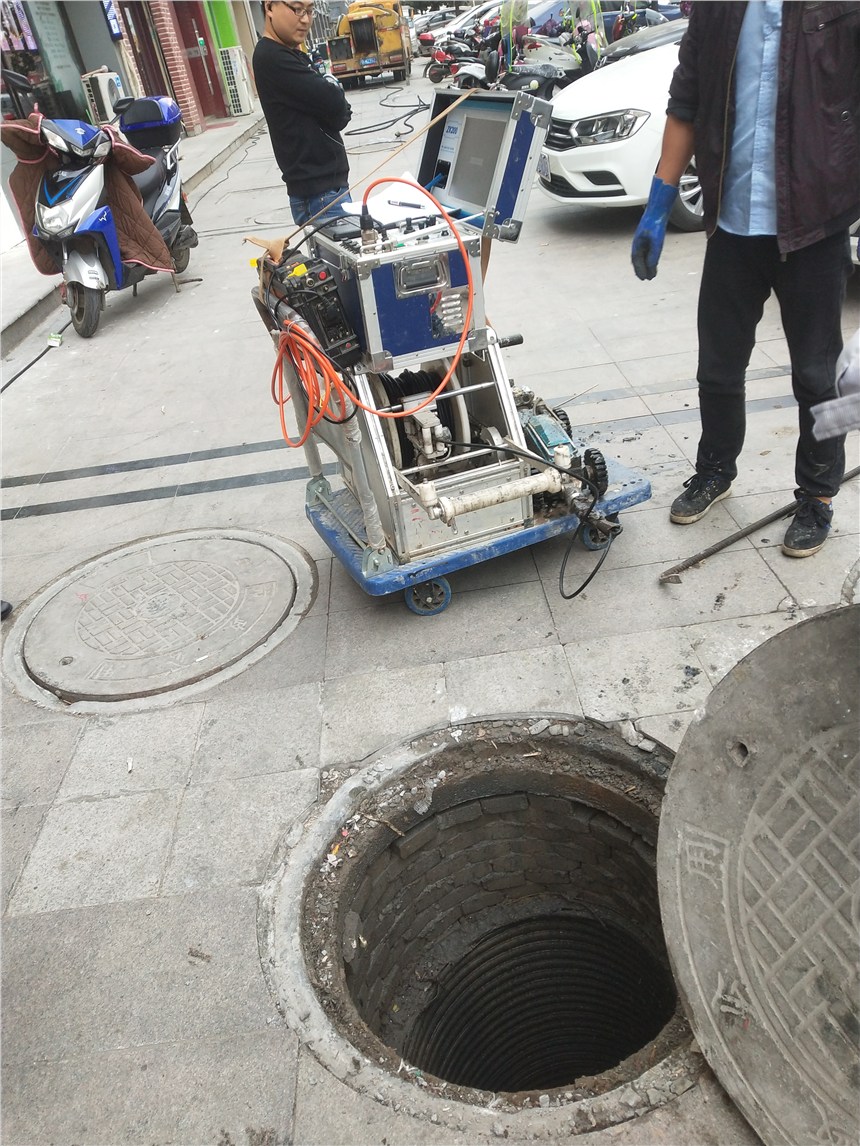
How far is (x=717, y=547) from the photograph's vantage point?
11.3 feet

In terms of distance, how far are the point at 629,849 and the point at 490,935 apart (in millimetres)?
797

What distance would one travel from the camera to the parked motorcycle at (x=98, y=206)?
6750 millimetres

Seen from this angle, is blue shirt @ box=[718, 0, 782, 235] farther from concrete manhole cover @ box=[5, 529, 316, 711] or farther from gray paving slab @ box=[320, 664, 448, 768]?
concrete manhole cover @ box=[5, 529, 316, 711]

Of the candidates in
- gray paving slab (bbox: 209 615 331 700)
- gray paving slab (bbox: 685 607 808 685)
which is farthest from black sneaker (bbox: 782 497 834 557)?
gray paving slab (bbox: 209 615 331 700)

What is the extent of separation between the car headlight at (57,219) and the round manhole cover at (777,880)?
6962 mm

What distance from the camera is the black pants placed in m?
2.94

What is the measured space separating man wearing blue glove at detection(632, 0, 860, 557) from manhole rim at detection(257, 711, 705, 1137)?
161 centimetres

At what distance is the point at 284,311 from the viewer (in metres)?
2.93

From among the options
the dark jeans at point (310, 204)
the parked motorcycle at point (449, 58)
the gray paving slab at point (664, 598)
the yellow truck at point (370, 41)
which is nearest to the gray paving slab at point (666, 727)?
the gray paving slab at point (664, 598)

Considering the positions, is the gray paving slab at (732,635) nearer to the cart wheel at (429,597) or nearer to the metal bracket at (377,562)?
the cart wheel at (429,597)

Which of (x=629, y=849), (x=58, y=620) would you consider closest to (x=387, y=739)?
(x=629, y=849)

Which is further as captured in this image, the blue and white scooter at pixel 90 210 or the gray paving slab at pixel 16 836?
the blue and white scooter at pixel 90 210

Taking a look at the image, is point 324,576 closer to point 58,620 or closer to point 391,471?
point 391,471

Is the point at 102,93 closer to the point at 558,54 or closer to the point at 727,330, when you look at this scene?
the point at 558,54
